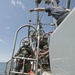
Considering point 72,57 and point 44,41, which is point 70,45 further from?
point 44,41

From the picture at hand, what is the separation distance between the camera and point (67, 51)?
212 cm

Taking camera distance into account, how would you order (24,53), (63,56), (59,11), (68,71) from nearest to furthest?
1. (68,71)
2. (63,56)
3. (59,11)
4. (24,53)

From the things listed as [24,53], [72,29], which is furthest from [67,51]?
[24,53]

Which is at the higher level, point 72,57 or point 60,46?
point 60,46

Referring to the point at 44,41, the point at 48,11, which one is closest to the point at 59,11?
the point at 48,11

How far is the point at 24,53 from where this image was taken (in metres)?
4.91

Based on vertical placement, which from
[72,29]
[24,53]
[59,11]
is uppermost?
[59,11]

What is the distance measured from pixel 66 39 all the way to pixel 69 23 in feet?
0.70

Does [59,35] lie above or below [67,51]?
above

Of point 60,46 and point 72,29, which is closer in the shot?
point 72,29

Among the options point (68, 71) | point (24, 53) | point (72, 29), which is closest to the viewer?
point (72, 29)

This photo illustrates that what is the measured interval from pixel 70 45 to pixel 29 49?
9.98ft

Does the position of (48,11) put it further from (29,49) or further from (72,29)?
(72,29)

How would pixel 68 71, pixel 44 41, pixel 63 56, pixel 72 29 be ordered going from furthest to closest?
pixel 44 41, pixel 63 56, pixel 68 71, pixel 72 29
